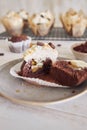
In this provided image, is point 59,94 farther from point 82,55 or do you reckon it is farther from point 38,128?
point 82,55

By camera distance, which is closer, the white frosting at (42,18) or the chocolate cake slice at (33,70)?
the chocolate cake slice at (33,70)

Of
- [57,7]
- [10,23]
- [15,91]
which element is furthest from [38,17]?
[57,7]

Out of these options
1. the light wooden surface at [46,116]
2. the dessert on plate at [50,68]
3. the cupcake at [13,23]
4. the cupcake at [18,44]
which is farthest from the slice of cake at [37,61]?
the cupcake at [13,23]

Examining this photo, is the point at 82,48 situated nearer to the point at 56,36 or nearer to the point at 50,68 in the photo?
the point at 50,68

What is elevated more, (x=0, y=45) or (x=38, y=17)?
(x=38, y=17)

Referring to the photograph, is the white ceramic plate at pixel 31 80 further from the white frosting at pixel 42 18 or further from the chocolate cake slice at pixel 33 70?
the white frosting at pixel 42 18

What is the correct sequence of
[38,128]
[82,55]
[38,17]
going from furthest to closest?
[38,17]
[82,55]
[38,128]

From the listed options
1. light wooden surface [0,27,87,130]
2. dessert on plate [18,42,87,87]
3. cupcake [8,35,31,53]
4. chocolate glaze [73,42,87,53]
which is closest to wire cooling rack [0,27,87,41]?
cupcake [8,35,31,53]
